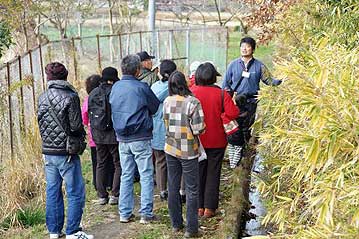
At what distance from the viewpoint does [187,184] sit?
5559mm

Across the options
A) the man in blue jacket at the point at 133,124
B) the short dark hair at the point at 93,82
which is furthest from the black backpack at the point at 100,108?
the short dark hair at the point at 93,82

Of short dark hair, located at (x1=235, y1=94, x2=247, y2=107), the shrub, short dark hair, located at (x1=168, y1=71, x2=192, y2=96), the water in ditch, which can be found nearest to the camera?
the shrub

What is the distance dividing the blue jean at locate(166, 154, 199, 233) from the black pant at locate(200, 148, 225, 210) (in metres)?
0.56

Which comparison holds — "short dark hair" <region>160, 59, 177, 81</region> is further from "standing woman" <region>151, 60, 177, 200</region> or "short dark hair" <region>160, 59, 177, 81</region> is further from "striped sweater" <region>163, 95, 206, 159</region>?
"striped sweater" <region>163, 95, 206, 159</region>

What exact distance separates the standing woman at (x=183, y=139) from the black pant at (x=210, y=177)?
0.58 m

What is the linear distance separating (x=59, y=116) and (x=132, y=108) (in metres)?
Answer: 0.80

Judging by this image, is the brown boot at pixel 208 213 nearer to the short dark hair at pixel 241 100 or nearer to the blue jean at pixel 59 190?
the blue jean at pixel 59 190

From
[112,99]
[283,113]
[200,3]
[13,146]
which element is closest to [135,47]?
[200,3]

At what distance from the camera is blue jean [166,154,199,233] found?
5516mm

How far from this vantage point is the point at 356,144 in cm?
272

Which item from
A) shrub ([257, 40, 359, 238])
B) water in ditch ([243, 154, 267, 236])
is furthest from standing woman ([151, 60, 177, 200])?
shrub ([257, 40, 359, 238])

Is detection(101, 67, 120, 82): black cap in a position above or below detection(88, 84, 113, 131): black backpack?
above

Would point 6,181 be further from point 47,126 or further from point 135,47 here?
point 135,47

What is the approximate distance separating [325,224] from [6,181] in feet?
15.8
